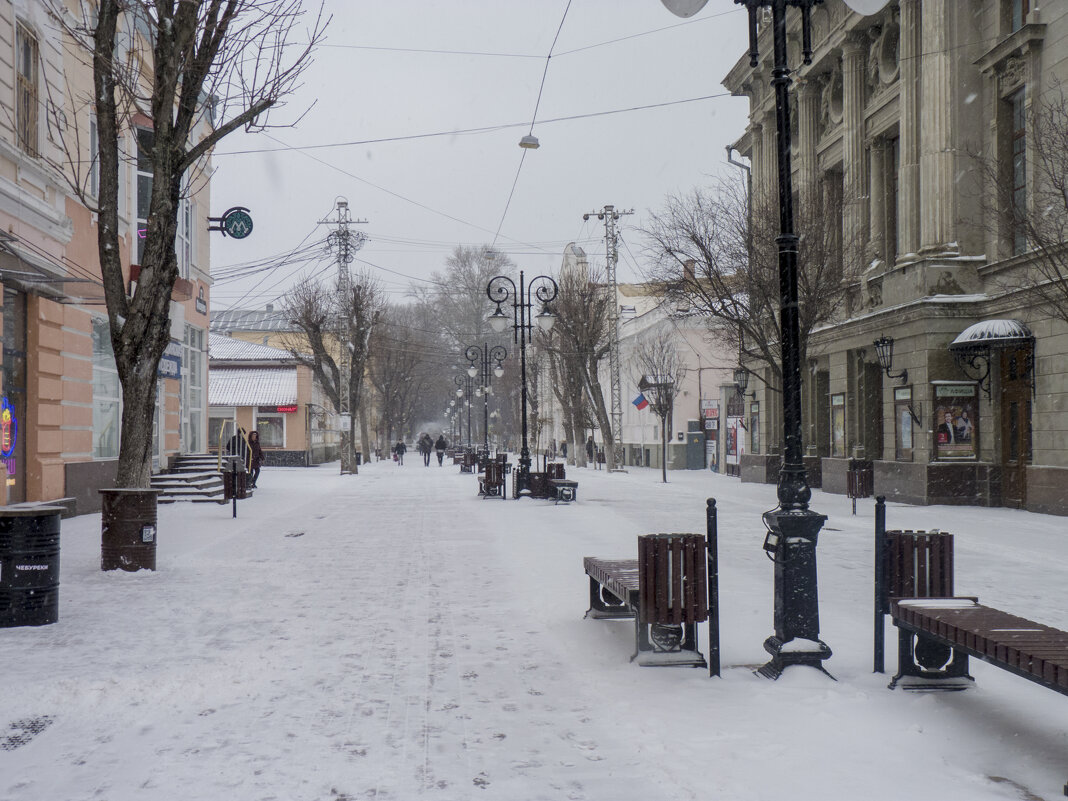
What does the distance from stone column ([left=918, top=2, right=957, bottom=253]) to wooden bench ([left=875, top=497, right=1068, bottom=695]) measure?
16024mm

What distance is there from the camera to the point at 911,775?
4.17 metres

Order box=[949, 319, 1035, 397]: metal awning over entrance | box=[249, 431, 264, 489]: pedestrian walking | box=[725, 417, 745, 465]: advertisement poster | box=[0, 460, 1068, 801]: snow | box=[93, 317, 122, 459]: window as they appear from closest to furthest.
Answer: box=[0, 460, 1068, 801]: snow
box=[949, 319, 1035, 397]: metal awning over entrance
box=[93, 317, 122, 459]: window
box=[249, 431, 264, 489]: pedestrian walking
box=[725, 417, 745, 465]: advertisement poster

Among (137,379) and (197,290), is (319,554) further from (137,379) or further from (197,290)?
(197,290)

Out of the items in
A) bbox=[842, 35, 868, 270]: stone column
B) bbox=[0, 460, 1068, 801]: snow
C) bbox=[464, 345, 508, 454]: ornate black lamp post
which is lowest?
bbox=[0, 460, 1068, 801]: snow

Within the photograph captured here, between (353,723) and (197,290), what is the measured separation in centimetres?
2521

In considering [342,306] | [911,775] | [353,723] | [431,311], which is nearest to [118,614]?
[353,723]

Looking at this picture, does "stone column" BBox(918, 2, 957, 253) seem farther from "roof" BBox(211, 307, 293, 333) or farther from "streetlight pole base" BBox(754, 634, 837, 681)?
"roof" BBox(211, 307, 293, 333)

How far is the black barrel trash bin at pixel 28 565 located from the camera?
705cm

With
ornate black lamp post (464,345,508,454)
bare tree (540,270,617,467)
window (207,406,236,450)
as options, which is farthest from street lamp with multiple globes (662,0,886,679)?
window (207,406,236,450)

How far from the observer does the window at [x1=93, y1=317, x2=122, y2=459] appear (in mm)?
19328

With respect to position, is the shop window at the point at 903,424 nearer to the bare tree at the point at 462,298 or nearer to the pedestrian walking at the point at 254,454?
the pedestrian walking at the point at 254,454

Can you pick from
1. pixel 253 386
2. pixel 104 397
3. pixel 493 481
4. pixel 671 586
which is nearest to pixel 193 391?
pixel 104 397

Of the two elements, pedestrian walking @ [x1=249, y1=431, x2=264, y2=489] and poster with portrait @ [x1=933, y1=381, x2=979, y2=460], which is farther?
pedestrian walking @ [x1=249, y1=431, x2=264, y2=489]

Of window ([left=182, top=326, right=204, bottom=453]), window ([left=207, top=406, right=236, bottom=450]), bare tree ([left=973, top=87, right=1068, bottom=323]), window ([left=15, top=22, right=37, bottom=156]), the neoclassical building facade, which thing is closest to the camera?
bare tree ([left=973, top=87, right=1068, bottom=323])
